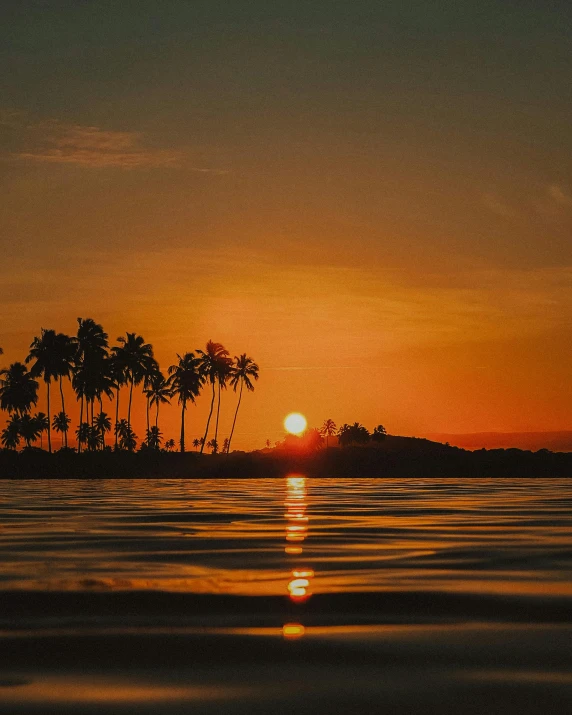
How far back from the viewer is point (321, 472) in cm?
12769

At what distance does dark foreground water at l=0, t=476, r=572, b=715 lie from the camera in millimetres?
4277

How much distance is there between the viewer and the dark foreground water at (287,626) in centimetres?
428

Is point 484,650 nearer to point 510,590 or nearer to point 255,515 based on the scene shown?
point 510,590

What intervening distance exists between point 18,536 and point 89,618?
7621 millimetres

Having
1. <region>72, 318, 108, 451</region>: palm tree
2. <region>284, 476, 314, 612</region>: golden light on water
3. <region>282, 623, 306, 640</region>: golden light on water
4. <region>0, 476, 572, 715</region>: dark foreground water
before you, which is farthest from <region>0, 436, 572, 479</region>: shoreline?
<region>282, 623, 306, 640</region>: golden light on water

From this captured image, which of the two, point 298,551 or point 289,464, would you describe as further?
point 289,464

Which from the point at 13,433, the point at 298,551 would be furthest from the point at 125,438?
the point at 298,551

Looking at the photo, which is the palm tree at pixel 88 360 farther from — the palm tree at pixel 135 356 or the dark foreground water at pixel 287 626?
the dark foreground water at pixel 287 626

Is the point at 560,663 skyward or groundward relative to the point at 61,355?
groundward

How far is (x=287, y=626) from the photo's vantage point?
602 cm

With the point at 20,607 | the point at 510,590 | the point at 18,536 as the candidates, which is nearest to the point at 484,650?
the point at 510,590

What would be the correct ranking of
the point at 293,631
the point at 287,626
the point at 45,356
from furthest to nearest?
the point at 45,356, the point at 287,626, the point at 293,631

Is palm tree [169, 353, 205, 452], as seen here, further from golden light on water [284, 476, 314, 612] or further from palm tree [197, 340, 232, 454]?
golden light on water [284, 476, 314, 612]

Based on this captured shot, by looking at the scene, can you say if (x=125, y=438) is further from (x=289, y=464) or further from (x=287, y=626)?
(x=287, y=626)
